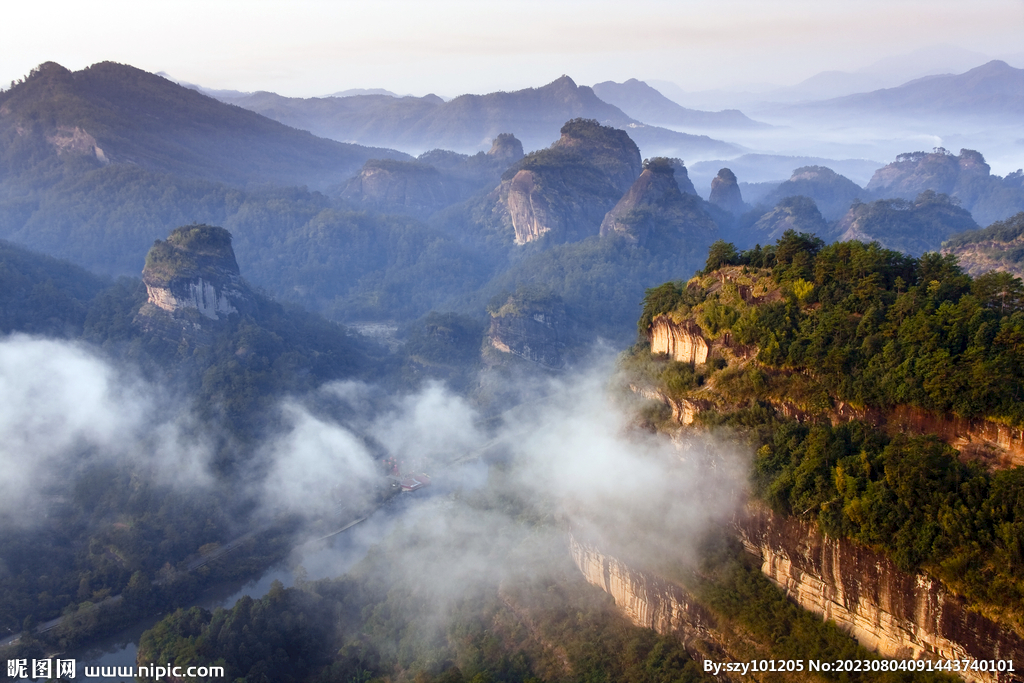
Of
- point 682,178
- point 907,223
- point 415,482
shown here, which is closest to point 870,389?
point 415,482

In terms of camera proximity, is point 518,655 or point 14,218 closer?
point 518,655

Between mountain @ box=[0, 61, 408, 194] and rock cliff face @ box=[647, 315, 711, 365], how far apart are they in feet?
406

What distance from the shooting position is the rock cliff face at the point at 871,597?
2148 centimetres

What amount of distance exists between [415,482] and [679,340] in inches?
1543

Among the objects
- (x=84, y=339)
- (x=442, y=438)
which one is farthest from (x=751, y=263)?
(x=84, y=339)

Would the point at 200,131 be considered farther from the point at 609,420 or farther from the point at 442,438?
the point at 609,420

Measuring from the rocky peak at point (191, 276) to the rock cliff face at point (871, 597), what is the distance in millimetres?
64306

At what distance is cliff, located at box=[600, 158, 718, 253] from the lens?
113m

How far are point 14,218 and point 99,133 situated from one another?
20858mm

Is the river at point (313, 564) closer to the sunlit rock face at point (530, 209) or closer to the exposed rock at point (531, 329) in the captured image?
the exposed rock at point (531, 329)

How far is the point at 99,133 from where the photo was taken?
12938 centimetres

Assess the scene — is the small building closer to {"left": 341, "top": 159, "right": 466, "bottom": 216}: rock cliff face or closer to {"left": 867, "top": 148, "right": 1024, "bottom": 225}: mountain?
{"left": 341, "top": 159, "right": 466, "bottom": 216}: rock cliff face

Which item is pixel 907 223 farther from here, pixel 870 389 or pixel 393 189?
pixel 393 189

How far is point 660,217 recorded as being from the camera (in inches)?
4609
